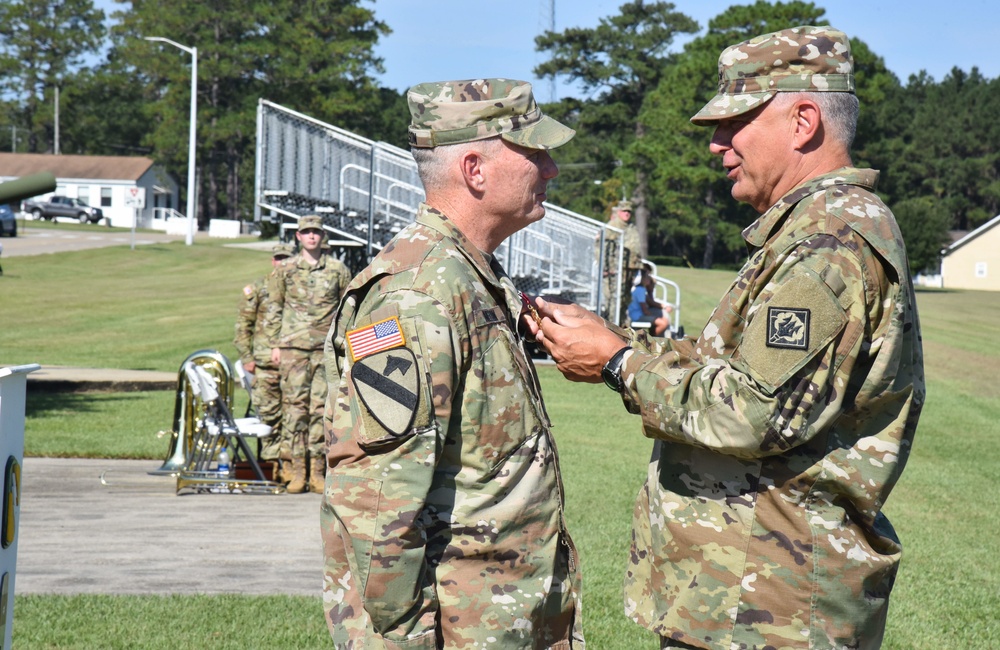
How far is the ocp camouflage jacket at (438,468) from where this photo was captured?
251cm

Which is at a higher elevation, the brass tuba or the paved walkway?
the brass tuba

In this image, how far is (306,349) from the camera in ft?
31.3

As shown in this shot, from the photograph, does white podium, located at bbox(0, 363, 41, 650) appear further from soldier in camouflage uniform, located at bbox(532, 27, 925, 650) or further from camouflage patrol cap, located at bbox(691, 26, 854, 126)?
camouflage patrol cap, located at bbox(691, 26, 854, 126)

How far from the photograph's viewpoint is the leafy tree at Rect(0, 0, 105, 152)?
258 feet

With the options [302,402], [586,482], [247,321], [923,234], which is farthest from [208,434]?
[923,234]

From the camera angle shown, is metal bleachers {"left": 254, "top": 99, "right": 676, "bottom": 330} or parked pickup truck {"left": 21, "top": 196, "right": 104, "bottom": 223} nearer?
metal bleachers {"left": 254, "top": 99, "right": 676, "bottom": 330}

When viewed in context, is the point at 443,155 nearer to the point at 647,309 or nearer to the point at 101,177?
the point at 647,309

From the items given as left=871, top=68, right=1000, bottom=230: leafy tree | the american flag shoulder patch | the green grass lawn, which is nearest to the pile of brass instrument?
the green grass lawn

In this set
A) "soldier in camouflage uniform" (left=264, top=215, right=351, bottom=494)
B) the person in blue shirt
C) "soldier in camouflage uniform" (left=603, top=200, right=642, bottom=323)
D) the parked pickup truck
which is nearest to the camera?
"soldier in camouflage uniform" (left=264, top=215, right=351, bottom=494)

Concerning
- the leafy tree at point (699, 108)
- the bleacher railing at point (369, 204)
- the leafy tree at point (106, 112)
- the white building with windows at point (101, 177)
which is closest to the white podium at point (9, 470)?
the bleacher railing at point (369, 204)

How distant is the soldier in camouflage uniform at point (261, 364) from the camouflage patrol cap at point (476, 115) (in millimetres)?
7692

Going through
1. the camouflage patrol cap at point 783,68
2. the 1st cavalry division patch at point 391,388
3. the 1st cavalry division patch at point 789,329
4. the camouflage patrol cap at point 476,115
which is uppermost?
the camouflage patrol cap at point 783,68

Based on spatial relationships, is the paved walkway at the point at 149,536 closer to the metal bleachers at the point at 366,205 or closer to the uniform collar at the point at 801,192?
the uniform collar at the point at 801,192

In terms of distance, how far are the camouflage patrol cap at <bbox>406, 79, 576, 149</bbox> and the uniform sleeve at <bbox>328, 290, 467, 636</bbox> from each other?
0.49 meters
